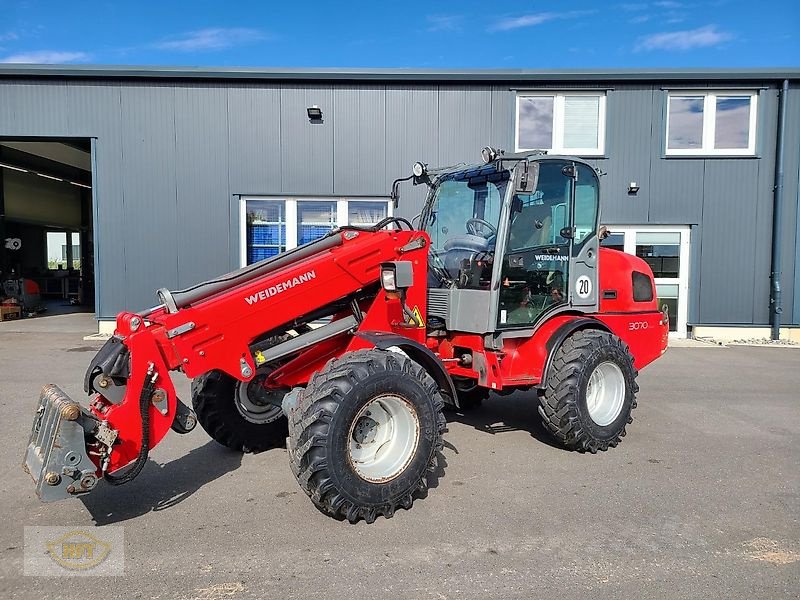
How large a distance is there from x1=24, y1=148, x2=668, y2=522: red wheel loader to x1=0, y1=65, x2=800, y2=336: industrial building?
6645 mm

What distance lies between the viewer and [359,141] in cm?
1208

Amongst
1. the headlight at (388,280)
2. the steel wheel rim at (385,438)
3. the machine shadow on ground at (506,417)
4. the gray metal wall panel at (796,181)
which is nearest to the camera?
the steel wheel rim at (385,438)

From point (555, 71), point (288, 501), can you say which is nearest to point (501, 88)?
point (555, 71)

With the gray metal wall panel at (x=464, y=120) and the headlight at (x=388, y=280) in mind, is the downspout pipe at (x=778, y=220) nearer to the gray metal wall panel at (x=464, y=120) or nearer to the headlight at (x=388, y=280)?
the gray metal wall panel at (x=464, y=120)

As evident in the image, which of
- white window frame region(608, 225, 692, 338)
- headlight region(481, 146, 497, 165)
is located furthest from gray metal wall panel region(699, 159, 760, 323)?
headlight region(481, 146, 497, 165)

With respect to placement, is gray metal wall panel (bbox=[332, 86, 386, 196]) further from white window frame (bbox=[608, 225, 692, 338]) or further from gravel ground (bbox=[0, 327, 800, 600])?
gravel ground (bbox=[0, 327, 800, 600])

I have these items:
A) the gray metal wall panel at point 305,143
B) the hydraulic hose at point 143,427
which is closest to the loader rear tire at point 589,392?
the hydraulic hose at point 143,427

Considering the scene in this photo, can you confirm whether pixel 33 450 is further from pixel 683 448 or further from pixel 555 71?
pixel 555 71

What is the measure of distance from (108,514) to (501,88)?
1072 cm

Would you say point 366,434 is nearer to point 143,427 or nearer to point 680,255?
point 143,427

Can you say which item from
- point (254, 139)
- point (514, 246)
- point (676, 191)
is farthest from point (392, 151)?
point (514, 246)

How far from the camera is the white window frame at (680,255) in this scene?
1220 cm

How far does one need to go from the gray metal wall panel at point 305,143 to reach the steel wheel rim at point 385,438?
8.74 metres

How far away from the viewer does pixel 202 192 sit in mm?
12078
